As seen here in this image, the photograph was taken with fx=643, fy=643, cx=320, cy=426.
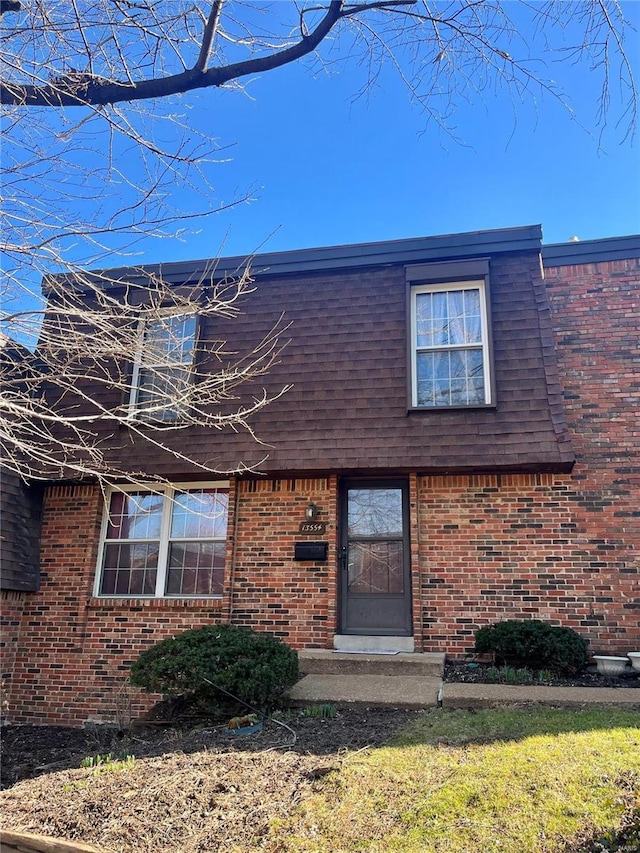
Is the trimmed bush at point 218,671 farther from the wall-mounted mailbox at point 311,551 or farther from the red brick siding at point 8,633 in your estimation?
the red brick siding at point 8,633

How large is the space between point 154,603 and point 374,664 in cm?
297

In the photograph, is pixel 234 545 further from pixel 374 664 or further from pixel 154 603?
pixel 374 664

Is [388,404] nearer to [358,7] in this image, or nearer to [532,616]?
[532,616]

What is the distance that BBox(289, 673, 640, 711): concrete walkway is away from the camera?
17.8 ft

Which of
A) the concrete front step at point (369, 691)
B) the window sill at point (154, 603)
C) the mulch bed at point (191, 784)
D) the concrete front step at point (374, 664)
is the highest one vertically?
the window sill at point (154, 603)

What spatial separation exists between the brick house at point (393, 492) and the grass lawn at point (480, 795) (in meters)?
3.03

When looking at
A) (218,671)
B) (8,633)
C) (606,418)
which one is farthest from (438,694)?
(8,633)

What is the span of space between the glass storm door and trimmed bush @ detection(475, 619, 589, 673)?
3.86 feet

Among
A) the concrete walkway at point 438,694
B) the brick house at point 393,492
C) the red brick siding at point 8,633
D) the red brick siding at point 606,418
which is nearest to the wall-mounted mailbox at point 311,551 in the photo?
the brick house at point 393,492

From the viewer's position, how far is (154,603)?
26.6 ft

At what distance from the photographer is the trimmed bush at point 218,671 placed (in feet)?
18.6

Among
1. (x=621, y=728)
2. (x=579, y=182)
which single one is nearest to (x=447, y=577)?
(x=621, y=728)

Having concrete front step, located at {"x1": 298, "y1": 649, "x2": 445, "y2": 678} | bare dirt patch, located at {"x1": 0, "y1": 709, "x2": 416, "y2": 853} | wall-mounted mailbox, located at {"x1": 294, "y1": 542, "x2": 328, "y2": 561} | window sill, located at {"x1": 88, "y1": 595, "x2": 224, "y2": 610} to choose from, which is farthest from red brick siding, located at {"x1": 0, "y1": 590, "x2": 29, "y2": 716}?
concrete front step, located at {"x1": 298, "y1": 649, "x2": 445, "y2": 678}

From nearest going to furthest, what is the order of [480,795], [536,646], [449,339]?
1. [480,795]
2. [536,646]
3. [449,339]
